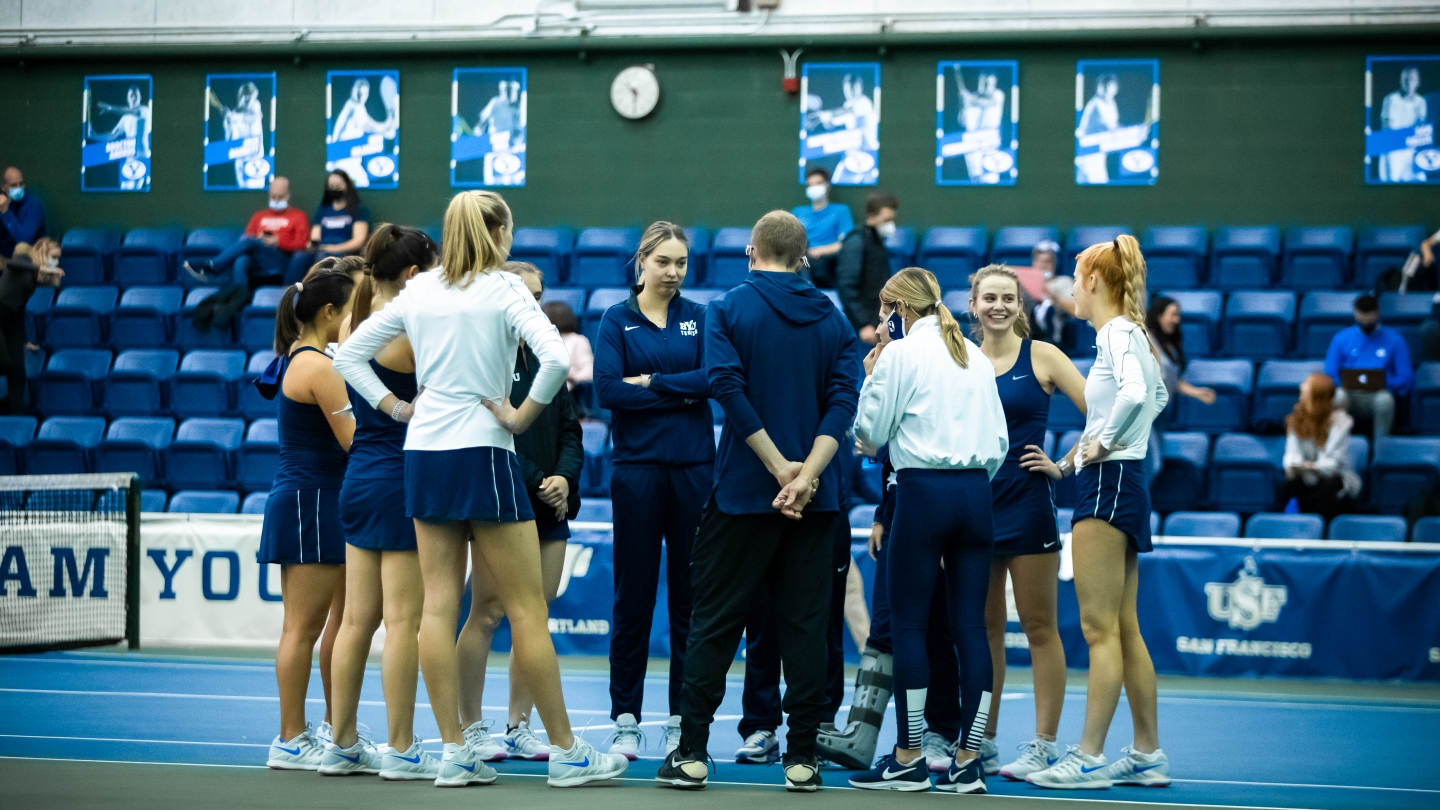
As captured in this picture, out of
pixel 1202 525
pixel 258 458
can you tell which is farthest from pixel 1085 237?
pixel 258 458

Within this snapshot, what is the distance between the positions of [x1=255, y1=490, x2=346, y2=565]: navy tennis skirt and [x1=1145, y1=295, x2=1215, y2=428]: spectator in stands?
24.1 ft

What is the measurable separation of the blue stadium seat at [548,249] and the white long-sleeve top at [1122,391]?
8.83 metres

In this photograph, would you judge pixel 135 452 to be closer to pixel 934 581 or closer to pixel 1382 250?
pixel 934 581

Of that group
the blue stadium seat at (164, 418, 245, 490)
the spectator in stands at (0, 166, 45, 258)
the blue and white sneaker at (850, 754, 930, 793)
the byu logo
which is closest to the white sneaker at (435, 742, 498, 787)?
the blue and white sneaker at (850, 754, 930, 793)

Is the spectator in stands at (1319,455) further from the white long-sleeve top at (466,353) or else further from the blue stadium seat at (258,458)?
the blue stadium seat at (258,458)

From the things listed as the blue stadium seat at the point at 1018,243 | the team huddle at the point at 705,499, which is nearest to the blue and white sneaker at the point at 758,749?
the team huddle at the point at 705,499

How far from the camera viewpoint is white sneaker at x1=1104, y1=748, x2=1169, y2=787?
5.12 meters

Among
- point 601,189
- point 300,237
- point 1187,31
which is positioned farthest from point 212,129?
point 1187,31

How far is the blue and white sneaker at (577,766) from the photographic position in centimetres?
477

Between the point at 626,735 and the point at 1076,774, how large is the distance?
1637mm

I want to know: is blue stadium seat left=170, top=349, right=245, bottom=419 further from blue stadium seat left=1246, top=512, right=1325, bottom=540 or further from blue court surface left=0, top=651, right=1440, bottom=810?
blue stadium seat left=1246, top=512, right=1325, bottom=540

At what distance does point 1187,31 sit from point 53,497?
10368 millimetres

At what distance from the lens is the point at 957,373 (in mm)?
4906

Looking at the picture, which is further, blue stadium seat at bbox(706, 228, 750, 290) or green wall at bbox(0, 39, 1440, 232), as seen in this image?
green wall at bbox(0, 39, 1440, 232)
